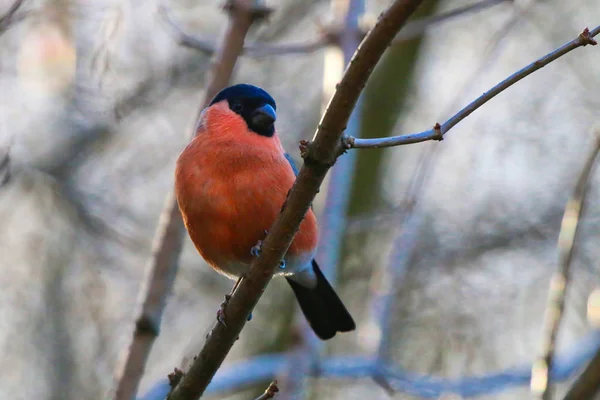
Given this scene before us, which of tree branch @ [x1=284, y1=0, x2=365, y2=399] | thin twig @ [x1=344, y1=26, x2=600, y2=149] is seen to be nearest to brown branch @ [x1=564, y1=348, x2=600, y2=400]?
thin twig @ [x1=344, y1=26, x2=600, y2=149]

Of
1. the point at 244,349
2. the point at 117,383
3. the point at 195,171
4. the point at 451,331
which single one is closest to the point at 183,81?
the point at 244,349

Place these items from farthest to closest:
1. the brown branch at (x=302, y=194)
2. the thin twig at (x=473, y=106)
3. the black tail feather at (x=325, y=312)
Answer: the black tail feather at (x=325, y=312) → the thin twig at (x=473, y=106) → the brown branch at (x=302, y=194)

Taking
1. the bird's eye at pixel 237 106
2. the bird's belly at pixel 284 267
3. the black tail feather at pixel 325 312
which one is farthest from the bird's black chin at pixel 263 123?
the black tail feather at pixel 325 312

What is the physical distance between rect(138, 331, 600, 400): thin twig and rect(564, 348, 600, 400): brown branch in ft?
3.87

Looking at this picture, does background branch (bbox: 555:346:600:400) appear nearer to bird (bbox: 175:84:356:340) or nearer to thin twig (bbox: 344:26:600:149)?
thin twig (bbox: 344:26:600:149)

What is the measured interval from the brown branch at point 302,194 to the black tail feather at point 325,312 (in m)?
1.89

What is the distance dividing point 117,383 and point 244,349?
5.22 metres

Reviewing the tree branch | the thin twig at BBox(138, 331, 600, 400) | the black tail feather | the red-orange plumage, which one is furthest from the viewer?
the tree branch

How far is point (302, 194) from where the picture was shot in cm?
291

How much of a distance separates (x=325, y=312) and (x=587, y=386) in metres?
2.22

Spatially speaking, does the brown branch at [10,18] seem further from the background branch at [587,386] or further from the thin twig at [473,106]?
the background branch at [587,386]

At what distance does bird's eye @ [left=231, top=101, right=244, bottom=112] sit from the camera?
15.8 ft

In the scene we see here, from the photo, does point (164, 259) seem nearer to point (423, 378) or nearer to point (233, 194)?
point (233, 194)

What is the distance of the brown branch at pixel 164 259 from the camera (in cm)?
393
